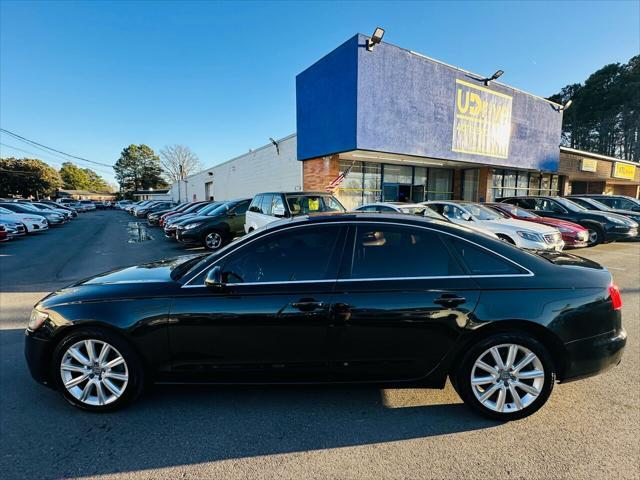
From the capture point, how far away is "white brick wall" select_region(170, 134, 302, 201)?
1775 cm

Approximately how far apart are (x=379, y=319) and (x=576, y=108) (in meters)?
57.9

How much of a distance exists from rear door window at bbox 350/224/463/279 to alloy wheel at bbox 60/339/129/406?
2.05 m

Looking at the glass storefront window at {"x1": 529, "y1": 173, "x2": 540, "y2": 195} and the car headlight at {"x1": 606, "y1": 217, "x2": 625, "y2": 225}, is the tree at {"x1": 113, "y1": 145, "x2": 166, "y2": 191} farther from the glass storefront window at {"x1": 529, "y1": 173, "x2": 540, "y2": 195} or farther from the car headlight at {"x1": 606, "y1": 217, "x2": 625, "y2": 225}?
the car headlight at {"x1": 606, "y1": 217, "x2": 625, "y2": 225}

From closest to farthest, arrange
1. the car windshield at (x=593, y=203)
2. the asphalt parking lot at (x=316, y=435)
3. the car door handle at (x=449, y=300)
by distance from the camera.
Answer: the asphalt parking lot at (x=316, y=435)
the car door handle at (x=449, y=300)
the car windshield at (x=593, y=203)

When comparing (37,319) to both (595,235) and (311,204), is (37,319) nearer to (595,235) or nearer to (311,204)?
(311,204)

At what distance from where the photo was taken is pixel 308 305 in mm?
2494

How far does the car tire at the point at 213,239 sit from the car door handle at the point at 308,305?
8.71 metres

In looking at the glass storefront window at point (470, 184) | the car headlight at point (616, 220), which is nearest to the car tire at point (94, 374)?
the car headlight at point (616, 220)

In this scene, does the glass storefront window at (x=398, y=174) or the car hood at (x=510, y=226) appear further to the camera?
the glass storefront window at (x=398, y=174)

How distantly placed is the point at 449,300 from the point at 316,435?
55.5 inches

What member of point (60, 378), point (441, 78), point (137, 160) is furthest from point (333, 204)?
point (137, 160)

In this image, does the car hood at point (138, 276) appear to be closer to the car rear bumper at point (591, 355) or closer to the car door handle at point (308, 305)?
the car door handle at point (308, 305)

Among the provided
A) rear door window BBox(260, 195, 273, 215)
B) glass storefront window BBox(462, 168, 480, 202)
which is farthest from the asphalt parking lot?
glass storefront window BBox(462, 168, 480, 202)

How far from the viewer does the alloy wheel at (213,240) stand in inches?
421
